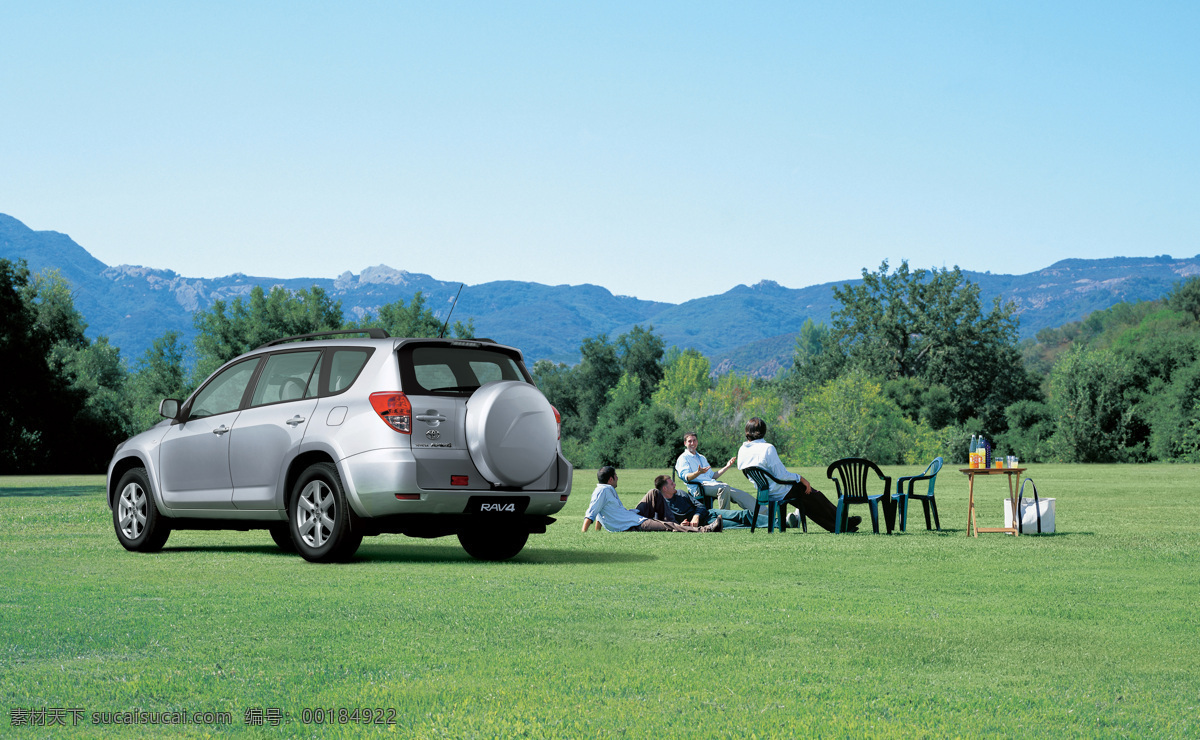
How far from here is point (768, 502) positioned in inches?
658

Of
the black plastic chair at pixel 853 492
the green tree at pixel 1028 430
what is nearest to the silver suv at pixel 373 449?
the black plastic chair at pixel 853 492

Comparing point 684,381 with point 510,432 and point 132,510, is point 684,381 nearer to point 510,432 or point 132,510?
point 132,510

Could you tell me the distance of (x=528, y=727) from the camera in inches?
191

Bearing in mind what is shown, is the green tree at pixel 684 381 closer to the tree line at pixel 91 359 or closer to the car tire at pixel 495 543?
the tree line at pixel 91 359

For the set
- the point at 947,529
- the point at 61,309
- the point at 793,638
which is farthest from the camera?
the point at 61,309

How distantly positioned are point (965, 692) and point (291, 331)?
83808mm

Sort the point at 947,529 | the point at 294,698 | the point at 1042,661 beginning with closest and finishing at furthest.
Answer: the point at 294,698, the point at 1042,661, the point at 947,529

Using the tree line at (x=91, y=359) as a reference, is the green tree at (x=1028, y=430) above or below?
below

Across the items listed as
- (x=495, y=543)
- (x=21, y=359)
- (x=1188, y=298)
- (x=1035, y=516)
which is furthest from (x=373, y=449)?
(x=1188, y=298)

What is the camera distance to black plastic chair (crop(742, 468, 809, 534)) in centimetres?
1641

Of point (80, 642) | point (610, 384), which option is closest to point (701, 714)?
point (80, 642)

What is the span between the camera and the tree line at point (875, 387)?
72875 mm

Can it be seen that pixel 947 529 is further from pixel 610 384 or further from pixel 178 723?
pixel 610 384

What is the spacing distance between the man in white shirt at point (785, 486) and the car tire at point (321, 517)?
677 centimetres
